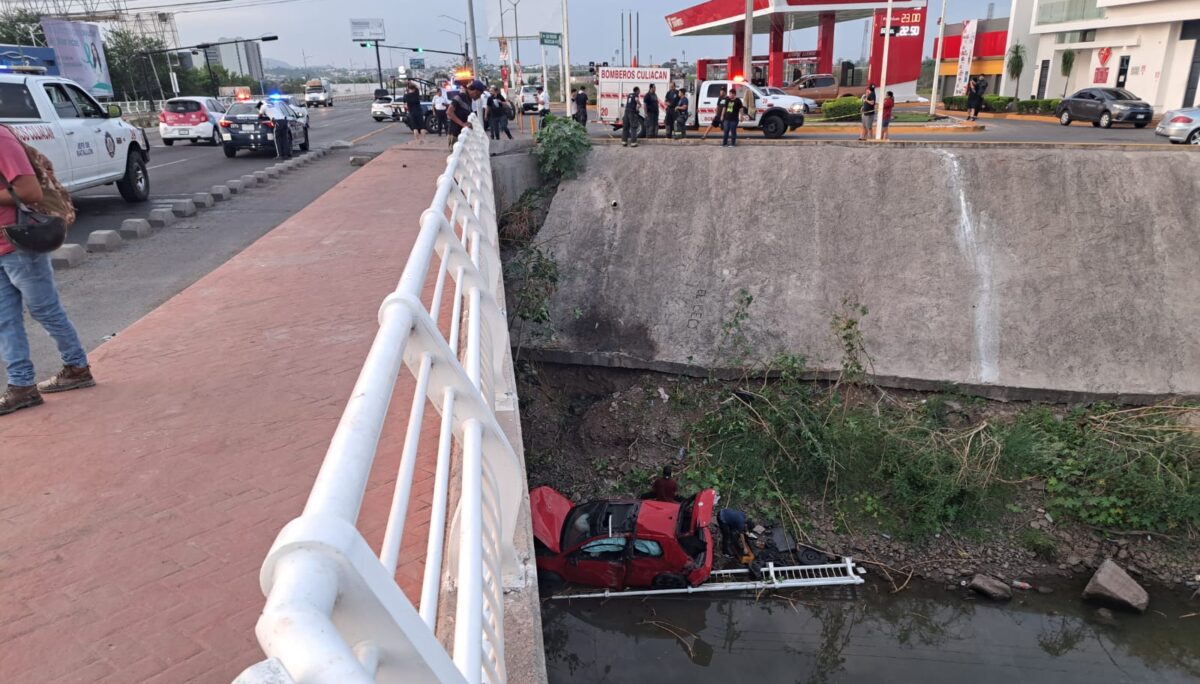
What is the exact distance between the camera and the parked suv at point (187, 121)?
24297 millimetres

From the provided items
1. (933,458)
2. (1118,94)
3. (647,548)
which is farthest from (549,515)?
(1118,94)

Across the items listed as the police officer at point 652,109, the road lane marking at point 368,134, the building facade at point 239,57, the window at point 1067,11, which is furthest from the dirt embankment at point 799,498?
the building facade at point 239,57

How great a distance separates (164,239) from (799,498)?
10.0m

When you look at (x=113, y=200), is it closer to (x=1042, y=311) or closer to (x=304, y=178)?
(x=304, y=178)

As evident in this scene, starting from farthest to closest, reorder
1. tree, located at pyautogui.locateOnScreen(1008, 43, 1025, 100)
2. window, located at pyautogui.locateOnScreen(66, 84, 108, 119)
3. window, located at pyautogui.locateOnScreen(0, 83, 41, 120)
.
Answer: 1. tree, located at pyautogui.locateOnScreen(1008, 43, 1025, 100)
2. window, located at pyautogui.locateOnScreen(66, 84, 108, 119)
3. window, located at pyautogui.locateOnScreen(0, 83, 41, 120)

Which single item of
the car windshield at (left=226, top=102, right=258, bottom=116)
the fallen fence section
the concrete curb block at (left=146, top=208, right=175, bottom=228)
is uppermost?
the car windshield at (left=226, top=102, right=258, bottom=116)

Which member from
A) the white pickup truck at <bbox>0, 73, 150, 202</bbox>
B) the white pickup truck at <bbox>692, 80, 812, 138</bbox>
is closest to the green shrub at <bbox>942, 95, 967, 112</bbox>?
the white pickup truck at <bbox>692, 80, 812, 138</bbox>

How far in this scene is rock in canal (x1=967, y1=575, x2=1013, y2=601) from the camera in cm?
887

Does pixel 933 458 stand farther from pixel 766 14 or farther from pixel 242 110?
pixel 766 14

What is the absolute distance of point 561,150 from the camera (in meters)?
14.9

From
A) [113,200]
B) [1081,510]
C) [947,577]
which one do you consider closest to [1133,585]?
[1081,510]

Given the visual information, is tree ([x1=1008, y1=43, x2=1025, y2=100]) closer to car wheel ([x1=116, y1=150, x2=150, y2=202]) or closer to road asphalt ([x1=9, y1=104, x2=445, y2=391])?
road asphalt ([x1=9, y1=104, x2=445, y2=391])

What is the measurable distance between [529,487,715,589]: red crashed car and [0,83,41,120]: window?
9104mm

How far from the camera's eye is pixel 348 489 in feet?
4.29
